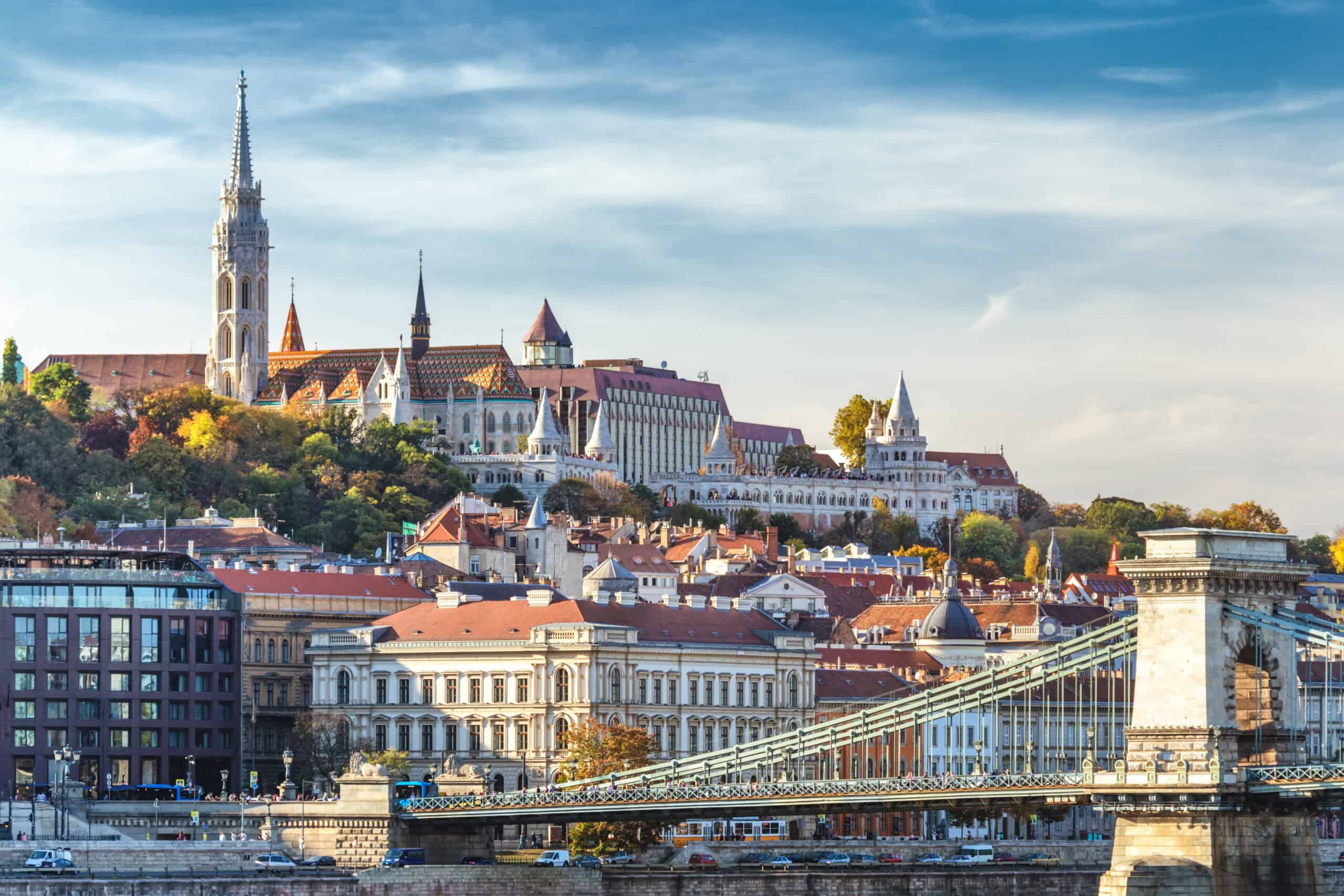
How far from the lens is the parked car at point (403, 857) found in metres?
82.9

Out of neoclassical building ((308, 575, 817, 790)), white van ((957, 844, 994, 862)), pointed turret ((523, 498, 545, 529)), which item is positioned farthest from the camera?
pointed turret ((523, 498, 545, 529))

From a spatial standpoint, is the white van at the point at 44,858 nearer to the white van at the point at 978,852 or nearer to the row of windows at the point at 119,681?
the white van at the point at 978,852

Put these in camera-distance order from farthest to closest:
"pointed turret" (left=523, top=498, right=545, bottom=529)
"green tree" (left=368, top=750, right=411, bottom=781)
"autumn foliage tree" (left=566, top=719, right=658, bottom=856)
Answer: "pointed turret" (left=523, top=498, right=545, bottom=529) → "green tree" (left=368, top=750, right=411, bottom=781) → "autumn foliage tree" (left=566, top=719, right=658, bottom=856)

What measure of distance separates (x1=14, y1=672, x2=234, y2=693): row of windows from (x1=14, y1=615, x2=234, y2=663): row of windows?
Result: 407mm

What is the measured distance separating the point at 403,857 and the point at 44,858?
919 cm

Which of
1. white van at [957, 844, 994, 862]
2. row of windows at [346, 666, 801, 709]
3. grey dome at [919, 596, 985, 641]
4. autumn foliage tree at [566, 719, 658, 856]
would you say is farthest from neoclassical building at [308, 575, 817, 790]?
grey dome at [919, 596, 985, 641]

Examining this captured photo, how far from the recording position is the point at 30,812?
86.1m

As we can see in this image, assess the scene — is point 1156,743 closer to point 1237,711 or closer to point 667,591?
point 1237,711

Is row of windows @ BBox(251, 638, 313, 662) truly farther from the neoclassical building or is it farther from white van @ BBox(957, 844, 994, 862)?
white van @ BBox(957, 844, 994, 862)

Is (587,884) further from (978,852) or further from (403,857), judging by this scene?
(978,852)

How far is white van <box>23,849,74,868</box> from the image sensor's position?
7719 cm

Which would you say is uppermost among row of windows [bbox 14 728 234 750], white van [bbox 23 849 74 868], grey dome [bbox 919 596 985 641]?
grey dome [bbox 919 596 985 641]

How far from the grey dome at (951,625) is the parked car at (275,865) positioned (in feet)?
177

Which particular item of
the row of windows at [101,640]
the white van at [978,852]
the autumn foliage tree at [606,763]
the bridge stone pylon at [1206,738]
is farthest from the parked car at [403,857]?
the row of windows at [101,640]
